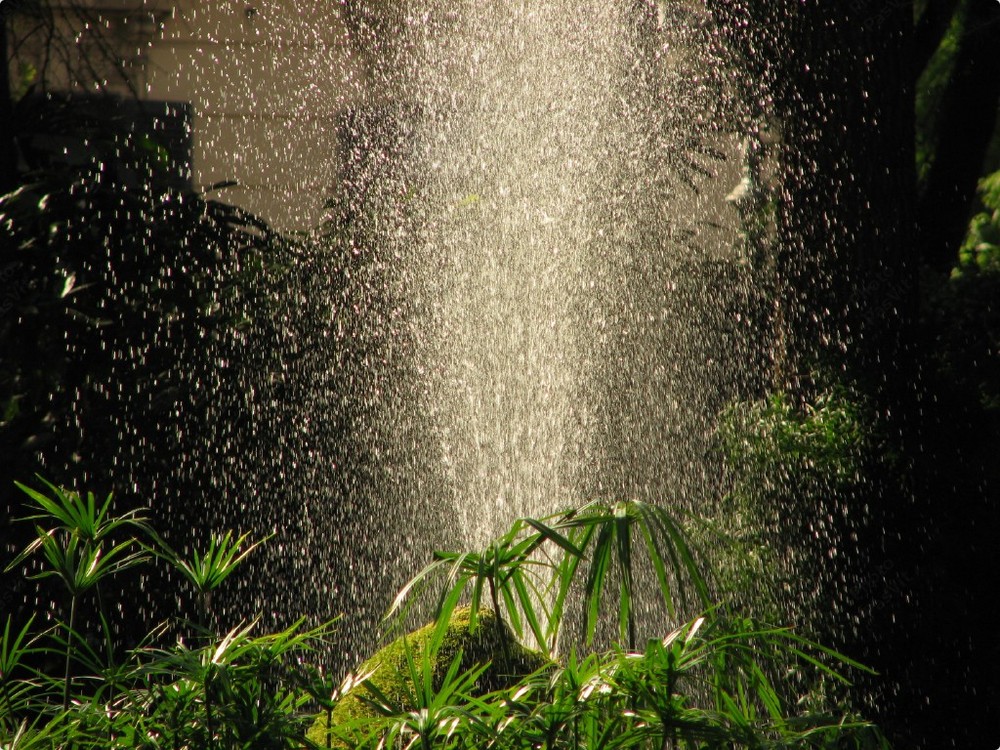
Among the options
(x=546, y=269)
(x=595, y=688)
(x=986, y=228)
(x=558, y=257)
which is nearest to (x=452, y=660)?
(x=595, y=688)

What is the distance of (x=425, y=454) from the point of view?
4.93 m

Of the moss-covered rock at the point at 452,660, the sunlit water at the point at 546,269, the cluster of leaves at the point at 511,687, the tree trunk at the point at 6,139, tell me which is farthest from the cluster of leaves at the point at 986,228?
the cluster of leaves at the point at 511,687

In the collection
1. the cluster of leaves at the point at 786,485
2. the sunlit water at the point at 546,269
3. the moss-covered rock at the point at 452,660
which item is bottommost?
the moss-covered rock at the point at 452,660

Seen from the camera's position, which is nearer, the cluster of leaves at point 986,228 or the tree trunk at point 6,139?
the tree trunk at point 6,139

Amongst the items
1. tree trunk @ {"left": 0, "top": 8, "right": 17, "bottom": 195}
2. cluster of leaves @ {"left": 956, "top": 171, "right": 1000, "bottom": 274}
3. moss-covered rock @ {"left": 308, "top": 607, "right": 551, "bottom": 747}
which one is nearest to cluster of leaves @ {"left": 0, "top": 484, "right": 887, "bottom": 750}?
moss-covered rock @ {"left": 308, "top": 607, "right": 551, "bottom": 747}

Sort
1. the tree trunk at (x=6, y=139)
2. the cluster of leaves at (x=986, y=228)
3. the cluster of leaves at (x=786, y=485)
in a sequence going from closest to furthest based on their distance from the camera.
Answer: the cluster of leaves at (x=786, y=485), the tree trunk at (x=6, y=139), the cluster of leaves at (x=986, y=228)

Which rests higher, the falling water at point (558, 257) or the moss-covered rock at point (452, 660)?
the falling water at point (558, 257)

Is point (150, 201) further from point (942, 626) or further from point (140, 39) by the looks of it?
point (942, 626)

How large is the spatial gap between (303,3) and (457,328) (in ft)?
13.5

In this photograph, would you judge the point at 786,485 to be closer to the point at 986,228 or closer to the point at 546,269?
the point at 546,269

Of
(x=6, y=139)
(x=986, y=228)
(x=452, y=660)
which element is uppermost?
(x=6, y=139)

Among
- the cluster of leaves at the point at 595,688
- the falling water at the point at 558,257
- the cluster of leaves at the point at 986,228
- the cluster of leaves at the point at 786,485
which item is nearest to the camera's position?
the cluster of leaves at the point at 595,688

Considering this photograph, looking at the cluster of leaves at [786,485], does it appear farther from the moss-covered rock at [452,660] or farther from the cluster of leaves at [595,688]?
the cluster of leaves at [595,688]

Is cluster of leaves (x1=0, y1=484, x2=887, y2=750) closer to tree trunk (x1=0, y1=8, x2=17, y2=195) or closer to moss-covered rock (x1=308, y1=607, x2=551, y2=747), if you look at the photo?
moss-covered rock (x1=308, y1=607, x2=551, y2=747)
